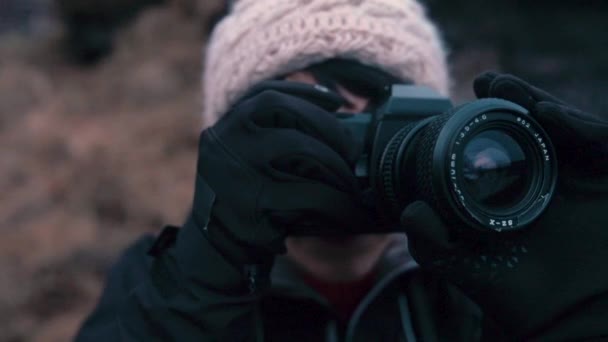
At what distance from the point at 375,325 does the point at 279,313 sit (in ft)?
0.48

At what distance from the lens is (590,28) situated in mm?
3137

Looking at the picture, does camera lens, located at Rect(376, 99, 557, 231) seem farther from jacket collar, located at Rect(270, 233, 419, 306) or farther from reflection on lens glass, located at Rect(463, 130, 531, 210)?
jacket collar, located at Rect(270, 233, 419, 306)

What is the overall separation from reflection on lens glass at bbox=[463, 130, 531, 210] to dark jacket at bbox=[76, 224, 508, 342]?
0.88ft

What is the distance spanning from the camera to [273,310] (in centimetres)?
110

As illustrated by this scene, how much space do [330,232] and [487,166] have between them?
0.29 metres

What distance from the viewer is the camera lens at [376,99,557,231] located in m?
0.75

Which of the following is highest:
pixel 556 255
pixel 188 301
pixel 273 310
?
pixel 556 255

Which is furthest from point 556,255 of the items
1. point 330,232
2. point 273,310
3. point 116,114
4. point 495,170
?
point 116,114

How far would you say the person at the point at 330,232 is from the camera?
0.80 m

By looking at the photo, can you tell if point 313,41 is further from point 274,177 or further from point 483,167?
point 483,167

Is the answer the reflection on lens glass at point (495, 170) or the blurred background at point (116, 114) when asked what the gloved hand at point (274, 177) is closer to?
the reflection on lens glass at point (495, 170)

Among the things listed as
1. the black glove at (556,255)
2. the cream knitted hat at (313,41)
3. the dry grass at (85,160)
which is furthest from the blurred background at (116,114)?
the black glove at (556,255)

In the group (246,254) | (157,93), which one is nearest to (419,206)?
(246,254)

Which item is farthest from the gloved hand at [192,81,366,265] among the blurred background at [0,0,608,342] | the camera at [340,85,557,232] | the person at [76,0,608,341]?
the blurred background at [0,0,608,342]
